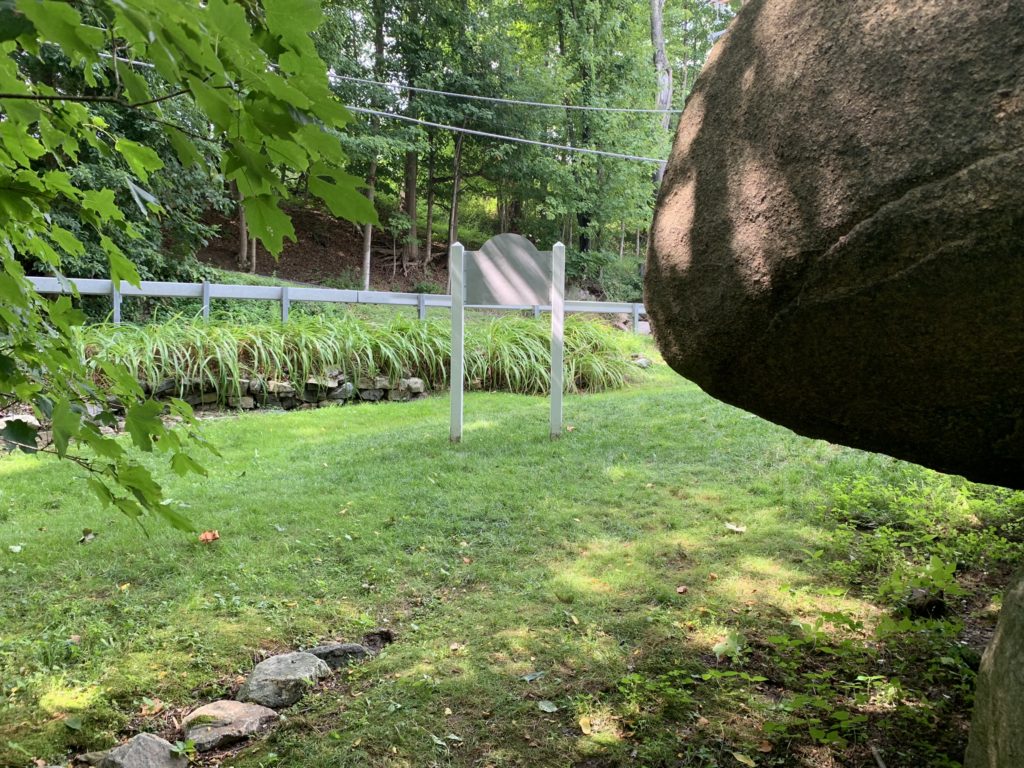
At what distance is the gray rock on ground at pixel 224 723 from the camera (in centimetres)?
221

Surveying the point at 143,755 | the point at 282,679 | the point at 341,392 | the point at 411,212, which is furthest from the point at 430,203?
the point at 143,755

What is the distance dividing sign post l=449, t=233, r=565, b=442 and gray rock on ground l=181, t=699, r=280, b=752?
3930 millimetres

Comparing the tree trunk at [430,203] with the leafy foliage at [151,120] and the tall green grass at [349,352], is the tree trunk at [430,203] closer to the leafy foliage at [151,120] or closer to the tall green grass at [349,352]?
the tall green grass at [349,352]

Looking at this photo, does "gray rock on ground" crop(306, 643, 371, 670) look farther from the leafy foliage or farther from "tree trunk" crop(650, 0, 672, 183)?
"tree trunk" crop(650, 0, 672, 183)

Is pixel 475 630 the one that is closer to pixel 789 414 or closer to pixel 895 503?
pixel 789 414

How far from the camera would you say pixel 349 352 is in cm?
800

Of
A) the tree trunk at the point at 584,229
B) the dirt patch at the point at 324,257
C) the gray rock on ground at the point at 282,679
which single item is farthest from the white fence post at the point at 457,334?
the tree trunk at the point at 584,229

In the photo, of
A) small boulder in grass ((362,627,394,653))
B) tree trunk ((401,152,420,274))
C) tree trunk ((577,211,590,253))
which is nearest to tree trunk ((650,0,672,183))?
tree trunk ((577,211,590,253))

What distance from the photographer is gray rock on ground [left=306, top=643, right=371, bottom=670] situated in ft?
8.89

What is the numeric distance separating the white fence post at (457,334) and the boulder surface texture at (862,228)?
13.2 ft

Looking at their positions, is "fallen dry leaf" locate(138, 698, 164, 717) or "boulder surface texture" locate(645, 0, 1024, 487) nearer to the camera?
"boulder surface texture" locate(645, 0, 1024, 487)

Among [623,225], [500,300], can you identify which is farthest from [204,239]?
[623,225]

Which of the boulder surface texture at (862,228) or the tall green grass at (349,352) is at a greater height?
the boulder surface texture at (862,228)

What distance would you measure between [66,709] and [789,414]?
2.51m
